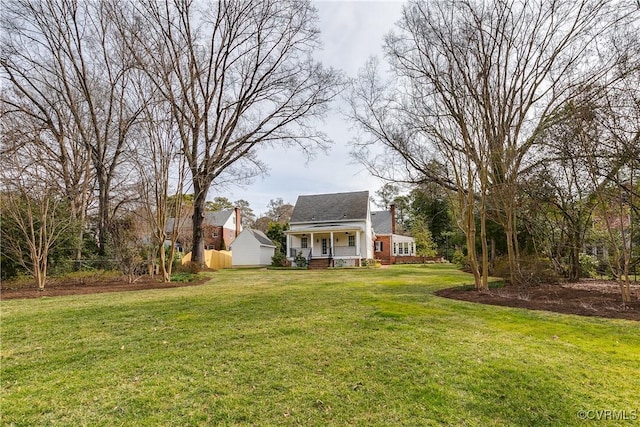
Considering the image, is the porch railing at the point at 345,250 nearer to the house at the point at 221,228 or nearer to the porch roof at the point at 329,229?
the porch roof at the point at 329,229

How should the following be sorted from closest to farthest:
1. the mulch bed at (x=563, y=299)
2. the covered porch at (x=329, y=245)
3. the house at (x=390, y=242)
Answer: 1. the mulch bed at (x=563, y=299)
2. the covered porch at (x=329, y=245)
3. the house at (x=390, y=242)

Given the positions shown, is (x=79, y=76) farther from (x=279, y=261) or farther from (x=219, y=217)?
(x=219, y=217)

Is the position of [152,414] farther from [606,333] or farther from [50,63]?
[50,63]

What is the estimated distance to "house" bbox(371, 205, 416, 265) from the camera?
108 feet

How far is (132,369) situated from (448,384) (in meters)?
3.51

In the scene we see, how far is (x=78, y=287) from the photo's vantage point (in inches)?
433

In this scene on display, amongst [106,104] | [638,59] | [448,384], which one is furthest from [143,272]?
[638,59]

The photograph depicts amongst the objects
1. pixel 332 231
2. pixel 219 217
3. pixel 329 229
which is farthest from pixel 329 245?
pixel 219 217

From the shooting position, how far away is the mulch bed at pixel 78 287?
9531mm

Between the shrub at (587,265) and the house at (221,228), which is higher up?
the house at (221,228)

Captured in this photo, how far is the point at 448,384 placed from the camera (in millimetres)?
3311

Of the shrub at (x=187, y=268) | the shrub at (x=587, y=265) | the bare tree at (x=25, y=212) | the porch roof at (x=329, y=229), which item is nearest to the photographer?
the bare tree at (x=25, y=212)

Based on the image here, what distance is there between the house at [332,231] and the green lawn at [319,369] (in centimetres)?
1935

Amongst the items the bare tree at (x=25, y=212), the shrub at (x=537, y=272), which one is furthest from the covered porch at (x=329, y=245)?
the bare tree at (x=25, y=212)
